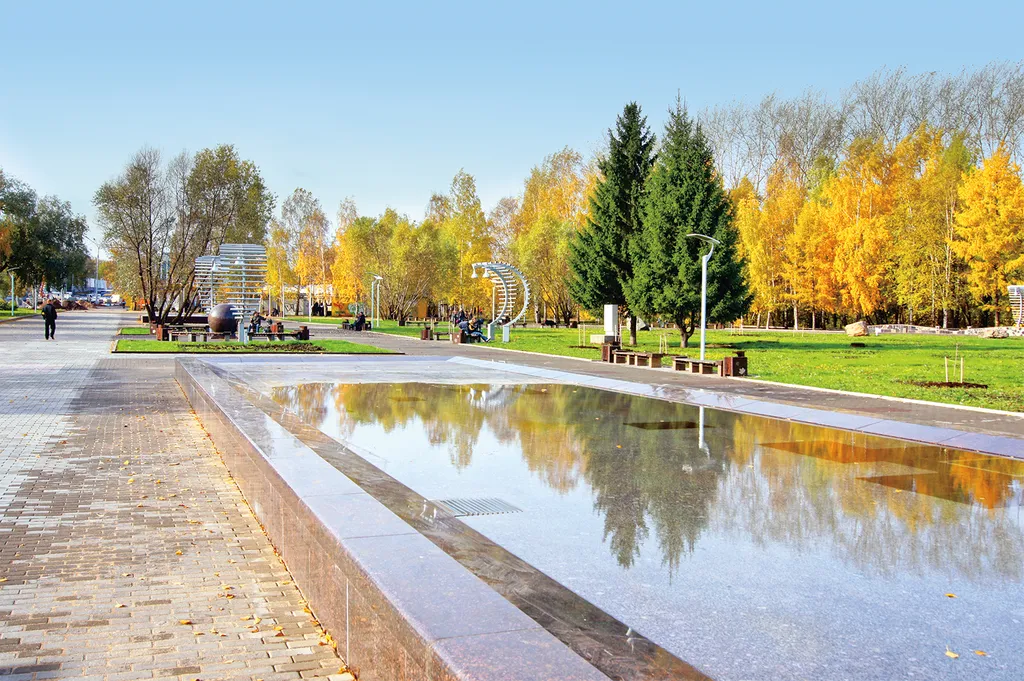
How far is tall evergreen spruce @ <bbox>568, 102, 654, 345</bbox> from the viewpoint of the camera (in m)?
40.9

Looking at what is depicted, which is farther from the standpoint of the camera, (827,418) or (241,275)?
(241,275)

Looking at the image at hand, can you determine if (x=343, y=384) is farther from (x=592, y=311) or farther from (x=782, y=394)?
(x=592, y=311)

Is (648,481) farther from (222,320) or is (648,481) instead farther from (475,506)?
(222,320)

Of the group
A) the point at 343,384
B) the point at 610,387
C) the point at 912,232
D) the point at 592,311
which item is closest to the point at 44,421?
the point at 343,384

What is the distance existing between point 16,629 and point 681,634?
3.73 m

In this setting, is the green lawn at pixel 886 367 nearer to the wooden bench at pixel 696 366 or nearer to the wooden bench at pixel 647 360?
the wooden bench at pixel 696 366

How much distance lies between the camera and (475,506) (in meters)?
7.25

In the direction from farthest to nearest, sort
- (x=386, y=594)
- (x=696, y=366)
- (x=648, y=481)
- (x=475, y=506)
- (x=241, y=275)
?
(x=241, y=275) → (x=696, y=366) → (x=648, y=481) → (x=475, y=506) → (x=386, y=594)

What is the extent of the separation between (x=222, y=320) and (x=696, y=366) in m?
25.2

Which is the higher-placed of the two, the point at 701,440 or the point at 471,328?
the point at 471,328

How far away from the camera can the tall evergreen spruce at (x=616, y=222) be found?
4091cm

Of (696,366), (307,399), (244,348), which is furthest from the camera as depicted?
(244,348)

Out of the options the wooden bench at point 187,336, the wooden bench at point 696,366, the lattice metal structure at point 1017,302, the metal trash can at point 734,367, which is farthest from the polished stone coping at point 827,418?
the lattice metal structure at point 1017,302

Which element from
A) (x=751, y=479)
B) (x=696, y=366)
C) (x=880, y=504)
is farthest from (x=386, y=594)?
(x=696, y=366)
